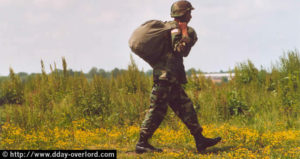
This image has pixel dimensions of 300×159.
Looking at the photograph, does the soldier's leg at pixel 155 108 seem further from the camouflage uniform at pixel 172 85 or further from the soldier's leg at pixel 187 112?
the soldier's leg at pixel 187 112

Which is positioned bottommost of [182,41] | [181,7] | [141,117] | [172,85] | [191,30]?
[141,117]

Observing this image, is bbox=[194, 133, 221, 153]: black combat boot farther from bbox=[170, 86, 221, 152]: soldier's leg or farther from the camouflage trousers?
the camouflage trousers

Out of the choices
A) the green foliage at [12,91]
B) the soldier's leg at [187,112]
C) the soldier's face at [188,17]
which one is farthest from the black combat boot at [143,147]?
the green foliage at [12,91]

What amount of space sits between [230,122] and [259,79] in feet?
14.7

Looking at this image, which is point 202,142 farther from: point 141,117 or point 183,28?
point 141,117

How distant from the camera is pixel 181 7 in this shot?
5117 millimetres

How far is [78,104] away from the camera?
8.48 meters

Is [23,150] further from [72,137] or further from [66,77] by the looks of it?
[66,77]

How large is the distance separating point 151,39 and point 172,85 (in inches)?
32.3

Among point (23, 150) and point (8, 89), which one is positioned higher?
point (8, 89)

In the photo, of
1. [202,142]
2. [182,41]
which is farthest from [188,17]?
[202,142]

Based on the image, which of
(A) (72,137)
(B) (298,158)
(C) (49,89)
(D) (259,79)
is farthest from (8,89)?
(B) (298,158)

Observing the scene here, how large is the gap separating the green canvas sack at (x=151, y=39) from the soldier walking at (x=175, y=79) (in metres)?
0.09

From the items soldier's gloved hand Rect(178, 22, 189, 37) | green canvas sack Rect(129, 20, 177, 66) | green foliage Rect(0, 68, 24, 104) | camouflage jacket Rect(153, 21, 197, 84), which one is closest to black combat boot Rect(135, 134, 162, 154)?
camouflage jacket Rect(153, 21, 197, 84)
